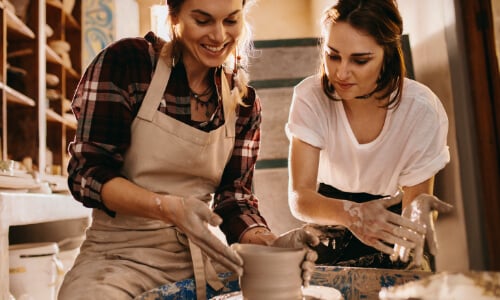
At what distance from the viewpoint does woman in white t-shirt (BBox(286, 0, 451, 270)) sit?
1493 mm

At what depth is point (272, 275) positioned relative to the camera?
94 cm

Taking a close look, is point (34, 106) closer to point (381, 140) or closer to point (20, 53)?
point (20, 53)

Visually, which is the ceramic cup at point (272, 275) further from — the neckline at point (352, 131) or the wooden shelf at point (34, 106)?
the wooden shelf at point (34, 106)

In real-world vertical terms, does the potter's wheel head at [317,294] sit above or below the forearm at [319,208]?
below

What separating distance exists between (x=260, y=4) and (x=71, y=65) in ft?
7.53

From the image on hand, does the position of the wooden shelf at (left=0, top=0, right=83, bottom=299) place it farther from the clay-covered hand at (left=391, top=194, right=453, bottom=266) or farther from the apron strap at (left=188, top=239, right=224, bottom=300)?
the clay-covered hand at (left=391, top=194, right=453, bottom=266)

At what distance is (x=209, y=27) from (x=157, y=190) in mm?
442

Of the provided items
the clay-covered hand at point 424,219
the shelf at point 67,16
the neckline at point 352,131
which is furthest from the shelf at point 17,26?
the clay-covered hand at point 424,219

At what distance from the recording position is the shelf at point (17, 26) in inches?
92.6

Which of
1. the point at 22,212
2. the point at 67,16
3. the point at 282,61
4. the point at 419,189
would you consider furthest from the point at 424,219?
the point at 67,16

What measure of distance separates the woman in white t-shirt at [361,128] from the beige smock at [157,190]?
0.35m

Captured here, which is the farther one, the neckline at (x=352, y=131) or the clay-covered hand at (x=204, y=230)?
the neckline at (x=352, y=131)

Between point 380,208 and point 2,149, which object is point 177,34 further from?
point 2,149

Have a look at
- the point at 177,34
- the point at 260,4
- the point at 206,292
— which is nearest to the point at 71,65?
the point at 260,4
